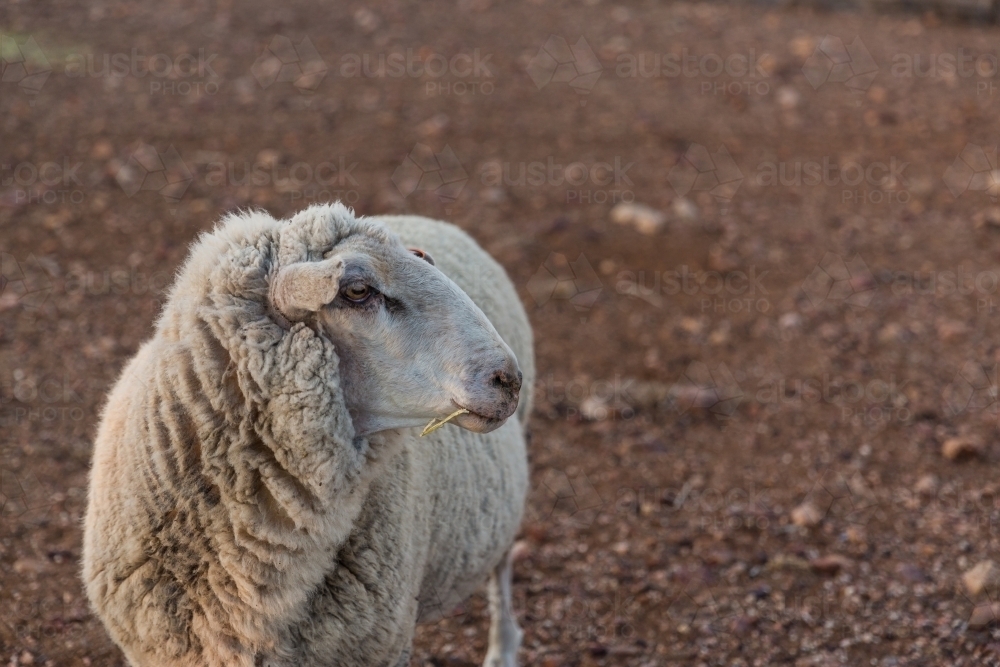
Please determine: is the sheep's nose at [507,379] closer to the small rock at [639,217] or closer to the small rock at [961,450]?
the small rock at [961,450]

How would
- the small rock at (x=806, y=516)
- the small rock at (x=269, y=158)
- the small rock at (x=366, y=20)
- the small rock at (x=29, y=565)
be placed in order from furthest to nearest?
the small rock at (x=366, y=20), the small rock at (x=269, y=158), the small rock at (x=806, y=516), the small rock at (x=29, y=565)

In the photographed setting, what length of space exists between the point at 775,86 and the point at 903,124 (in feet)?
4.08

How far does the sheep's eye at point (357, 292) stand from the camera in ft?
9.37

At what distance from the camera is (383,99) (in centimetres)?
949

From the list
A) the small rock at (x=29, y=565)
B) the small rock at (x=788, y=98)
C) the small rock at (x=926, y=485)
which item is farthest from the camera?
the small rock at (x=788, y=98)

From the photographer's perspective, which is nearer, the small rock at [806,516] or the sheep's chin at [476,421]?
the sheep's chin at [476,421]

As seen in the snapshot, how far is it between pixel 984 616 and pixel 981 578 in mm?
256

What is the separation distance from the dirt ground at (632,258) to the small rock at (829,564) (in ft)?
0.07

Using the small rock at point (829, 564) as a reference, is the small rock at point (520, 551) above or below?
below

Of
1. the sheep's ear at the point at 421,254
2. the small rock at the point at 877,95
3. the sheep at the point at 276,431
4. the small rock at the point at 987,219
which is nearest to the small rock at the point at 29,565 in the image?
the sheep at the point at 276,431

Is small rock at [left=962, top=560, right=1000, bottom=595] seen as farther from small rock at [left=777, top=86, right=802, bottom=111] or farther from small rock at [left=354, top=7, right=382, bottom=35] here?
small rock at [left=354, top=7, right=382, bottom=35]

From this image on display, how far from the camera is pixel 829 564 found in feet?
16.6

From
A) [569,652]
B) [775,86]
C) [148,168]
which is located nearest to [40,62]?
[148,168]

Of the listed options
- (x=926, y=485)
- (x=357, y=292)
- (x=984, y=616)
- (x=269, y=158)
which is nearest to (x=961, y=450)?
(x=926, y=485)
